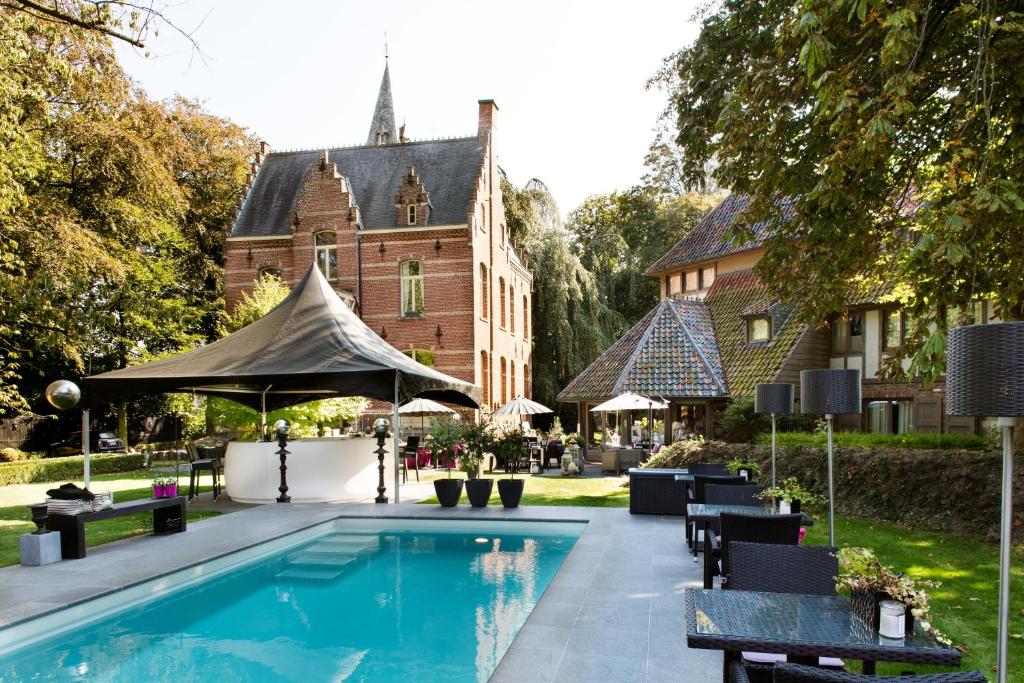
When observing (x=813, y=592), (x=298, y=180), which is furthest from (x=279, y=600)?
(x=298, y=180)

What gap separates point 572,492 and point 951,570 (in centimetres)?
746

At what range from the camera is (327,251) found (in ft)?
81.8

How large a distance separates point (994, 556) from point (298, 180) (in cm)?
2455

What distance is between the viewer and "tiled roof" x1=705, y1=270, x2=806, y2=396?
55.8 ft

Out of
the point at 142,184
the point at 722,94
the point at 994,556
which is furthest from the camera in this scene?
the point at 142,184

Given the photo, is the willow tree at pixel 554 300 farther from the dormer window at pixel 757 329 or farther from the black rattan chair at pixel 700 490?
the black rattan chair at pixel 700 490

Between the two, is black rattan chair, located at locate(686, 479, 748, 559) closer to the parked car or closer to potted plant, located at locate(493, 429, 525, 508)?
potted plant, located at locate(493, 429, 525, 508)

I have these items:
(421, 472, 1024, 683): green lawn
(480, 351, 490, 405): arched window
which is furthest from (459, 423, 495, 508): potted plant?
(480, 351, 490, 405): arched window

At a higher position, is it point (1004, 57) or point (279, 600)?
point (1004, 57)

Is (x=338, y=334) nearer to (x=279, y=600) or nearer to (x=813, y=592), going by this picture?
(x=279, y=600)

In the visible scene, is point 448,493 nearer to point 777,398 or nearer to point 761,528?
point 777,398

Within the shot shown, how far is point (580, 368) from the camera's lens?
28.6 meters

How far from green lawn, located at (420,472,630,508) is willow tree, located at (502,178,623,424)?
448 inches

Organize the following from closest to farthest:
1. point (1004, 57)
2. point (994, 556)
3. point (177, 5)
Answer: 1. point (177, 5)
2. point (1004, 57)
3. point (994, 556)
